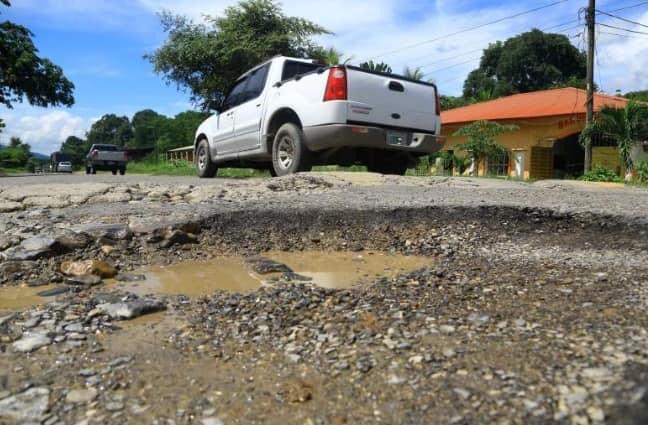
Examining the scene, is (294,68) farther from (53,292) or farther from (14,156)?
(14,156)

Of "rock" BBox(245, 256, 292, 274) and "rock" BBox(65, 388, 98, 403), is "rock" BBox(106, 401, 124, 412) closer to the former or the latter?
Answer: "rock" BBox(65, 388, 98, 403)

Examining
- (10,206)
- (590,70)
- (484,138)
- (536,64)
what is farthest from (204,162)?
(536,64)

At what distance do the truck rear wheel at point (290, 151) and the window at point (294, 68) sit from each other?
2.64 feet

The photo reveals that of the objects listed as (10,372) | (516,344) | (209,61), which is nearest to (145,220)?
(10,372)

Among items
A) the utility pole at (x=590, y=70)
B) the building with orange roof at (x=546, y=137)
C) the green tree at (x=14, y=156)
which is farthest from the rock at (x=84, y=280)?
the green tree at (x=14, y=156)

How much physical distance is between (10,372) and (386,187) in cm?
409

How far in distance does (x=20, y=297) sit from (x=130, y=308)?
2.64 ft

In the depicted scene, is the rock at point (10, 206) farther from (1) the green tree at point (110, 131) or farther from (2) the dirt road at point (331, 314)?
(1) the green tree at point (110, 131)

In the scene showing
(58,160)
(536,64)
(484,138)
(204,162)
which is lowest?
(204,162)

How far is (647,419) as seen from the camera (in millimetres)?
1220

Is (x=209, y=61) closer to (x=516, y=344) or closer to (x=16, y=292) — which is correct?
(x=16, y=292)

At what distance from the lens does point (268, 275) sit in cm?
306

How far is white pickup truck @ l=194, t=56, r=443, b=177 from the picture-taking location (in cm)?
580

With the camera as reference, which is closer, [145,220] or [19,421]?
[19,421]
